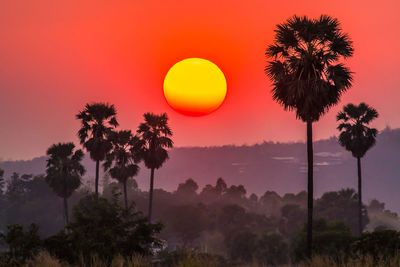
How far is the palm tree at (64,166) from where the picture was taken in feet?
260

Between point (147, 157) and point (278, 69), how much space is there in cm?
4357

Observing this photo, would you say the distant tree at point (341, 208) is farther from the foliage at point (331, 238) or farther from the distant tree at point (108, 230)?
the distant tree at point (108, 230)

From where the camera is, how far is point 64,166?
79625 mm

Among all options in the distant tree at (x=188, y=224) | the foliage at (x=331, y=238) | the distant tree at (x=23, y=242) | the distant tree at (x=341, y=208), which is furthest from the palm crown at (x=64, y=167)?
the distant tree at (x=341, y=208)

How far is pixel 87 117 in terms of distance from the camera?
6912 centimetres

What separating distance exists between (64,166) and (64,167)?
0.31 meters

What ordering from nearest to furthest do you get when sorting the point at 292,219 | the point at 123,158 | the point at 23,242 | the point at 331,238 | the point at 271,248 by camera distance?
the point at 23,242 < the point at 331,238 < the point at 123,158 < the point at 271,248 < the point at 292,219

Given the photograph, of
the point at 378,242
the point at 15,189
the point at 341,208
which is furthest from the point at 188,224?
the point at 378,242

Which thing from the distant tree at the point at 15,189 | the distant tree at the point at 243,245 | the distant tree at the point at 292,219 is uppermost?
the distant tree at the point at 15,189

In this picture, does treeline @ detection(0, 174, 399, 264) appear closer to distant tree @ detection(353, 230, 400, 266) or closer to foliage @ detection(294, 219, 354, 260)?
foliage @ detection(294, 219, 354, 260)

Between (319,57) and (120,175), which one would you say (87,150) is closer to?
(120,175)

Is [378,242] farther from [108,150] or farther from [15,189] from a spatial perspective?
[15,189]

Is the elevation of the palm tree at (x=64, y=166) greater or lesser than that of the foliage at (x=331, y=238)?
greater

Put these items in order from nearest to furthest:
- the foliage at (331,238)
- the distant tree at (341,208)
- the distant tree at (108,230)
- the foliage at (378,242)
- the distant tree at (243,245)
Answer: the distant tree at (108,230) → the foliage at (378,242) → the foliage at (331,238) → the distant tree at (243,245) → the distant tree at (341,208)
